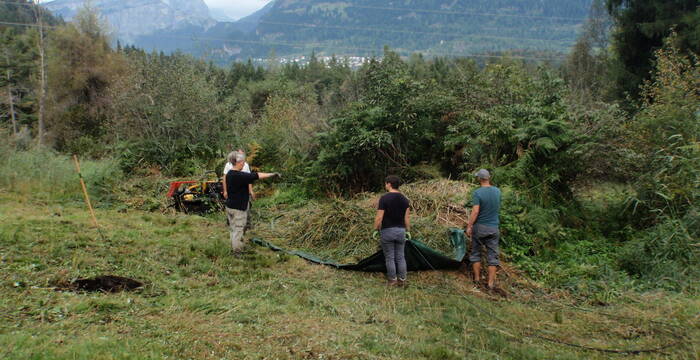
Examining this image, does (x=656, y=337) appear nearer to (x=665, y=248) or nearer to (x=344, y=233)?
(x=665, y=248)

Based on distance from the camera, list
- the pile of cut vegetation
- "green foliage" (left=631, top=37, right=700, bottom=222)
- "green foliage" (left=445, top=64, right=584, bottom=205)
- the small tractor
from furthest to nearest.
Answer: the small tractor < "green foliage" (left=445, top=64, right=584, bottom=205) < "green foliage" (left=631, top=37, right=700, bottom=222) < the pile of cut vegetation

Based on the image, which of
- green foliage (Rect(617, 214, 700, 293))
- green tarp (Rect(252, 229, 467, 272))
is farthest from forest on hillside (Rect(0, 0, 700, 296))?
green tarp (Rect(252, 229, 467, 272))

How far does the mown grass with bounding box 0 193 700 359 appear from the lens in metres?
3.88

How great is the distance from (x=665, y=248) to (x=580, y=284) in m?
1.62

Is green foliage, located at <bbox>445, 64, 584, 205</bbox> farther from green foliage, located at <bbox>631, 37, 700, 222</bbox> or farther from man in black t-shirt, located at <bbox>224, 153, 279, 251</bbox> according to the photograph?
man in black t-shirt, located at <bbox>224, 153, 279, 251</bbox>

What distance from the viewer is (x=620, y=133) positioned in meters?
10.0

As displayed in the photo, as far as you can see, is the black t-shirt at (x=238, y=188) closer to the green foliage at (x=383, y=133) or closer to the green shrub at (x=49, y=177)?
the green foliage at (x=383, y=133)

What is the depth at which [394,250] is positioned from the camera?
20.4 feet

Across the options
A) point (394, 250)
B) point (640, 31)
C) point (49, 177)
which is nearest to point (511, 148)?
point (394, 250)

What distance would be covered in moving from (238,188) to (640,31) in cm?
2412

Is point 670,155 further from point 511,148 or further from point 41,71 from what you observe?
point 41,71

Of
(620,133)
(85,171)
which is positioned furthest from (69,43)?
(620,133)

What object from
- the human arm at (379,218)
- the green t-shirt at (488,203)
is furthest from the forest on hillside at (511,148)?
the human arm at (379,218)

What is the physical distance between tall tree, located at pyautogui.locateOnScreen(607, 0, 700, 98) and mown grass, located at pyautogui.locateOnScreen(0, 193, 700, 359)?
21392 millimetres
